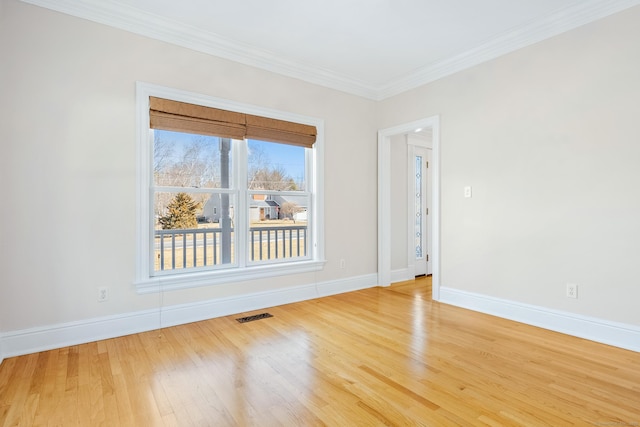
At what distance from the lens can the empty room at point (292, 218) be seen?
2.09m

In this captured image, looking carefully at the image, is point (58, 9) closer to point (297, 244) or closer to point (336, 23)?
point (336, 23)

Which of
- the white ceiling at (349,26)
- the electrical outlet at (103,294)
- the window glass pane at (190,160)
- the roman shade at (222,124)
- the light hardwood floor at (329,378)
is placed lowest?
the light hardwood floor at (329,378)

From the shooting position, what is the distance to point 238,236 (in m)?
3.69

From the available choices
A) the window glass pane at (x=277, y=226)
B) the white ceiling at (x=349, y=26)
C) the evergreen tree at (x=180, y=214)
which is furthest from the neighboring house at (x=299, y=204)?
the white ceiling at (x=349, y=26)

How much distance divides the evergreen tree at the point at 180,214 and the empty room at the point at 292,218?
22 mm

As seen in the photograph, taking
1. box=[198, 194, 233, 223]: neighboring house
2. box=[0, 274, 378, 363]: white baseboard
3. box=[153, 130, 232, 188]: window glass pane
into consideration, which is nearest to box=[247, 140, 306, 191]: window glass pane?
box=[153, 130, 232, 188]: window glass pane

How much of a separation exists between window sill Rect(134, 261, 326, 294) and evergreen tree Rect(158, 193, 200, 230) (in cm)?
50

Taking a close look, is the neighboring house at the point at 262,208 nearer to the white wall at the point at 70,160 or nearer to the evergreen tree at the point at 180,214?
the evergreen tree at the point at 180,214

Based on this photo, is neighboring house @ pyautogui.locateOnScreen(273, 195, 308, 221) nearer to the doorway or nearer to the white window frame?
the white window frame

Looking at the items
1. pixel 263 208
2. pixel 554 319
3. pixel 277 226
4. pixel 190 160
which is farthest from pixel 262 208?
pixel 554 319

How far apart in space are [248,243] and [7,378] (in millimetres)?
2152

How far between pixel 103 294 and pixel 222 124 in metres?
1.96

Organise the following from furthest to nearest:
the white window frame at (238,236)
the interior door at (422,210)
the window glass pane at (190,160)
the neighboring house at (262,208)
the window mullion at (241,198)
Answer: the interior door at (422,210)
the neighboring house at (262,208)
the window mullion at (241,198)
the window glass pane at (190,160)
the white window frame at (238,236)

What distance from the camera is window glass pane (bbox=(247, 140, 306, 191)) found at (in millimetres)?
3832
